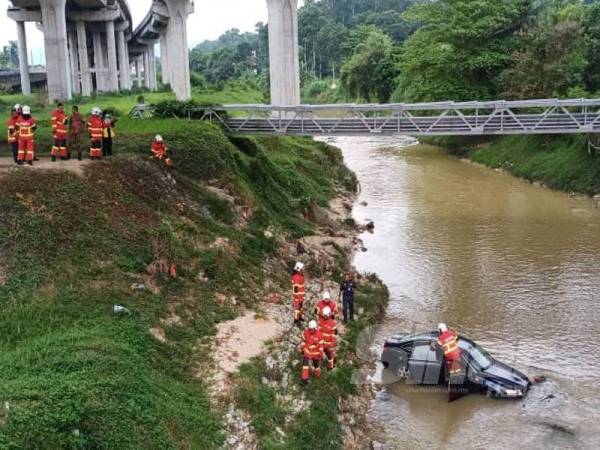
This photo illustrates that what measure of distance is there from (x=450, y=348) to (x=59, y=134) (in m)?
13.3

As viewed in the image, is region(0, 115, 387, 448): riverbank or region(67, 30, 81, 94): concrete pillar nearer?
region(0, 115, 387, 448): riverbank

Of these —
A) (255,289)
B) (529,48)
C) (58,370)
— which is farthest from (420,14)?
(58,370)

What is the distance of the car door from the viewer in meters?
16.3

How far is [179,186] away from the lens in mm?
22156

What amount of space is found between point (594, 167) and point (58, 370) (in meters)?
34.3

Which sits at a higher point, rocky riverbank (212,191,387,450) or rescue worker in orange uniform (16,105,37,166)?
rescue worker in orange uniform (16,105,37,166)

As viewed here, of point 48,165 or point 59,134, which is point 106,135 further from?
point 48,165

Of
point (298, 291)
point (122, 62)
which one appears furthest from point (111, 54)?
point (298, 291)

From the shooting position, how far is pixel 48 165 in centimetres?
1994

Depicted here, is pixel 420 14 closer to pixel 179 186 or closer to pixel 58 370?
pixel 179 186

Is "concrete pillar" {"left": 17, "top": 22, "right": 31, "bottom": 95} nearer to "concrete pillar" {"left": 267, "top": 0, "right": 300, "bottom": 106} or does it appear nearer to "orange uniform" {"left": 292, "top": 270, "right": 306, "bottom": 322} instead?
"concrete pillar" {"left": 267, "top": 0, "right": 300, "bottom": 106}

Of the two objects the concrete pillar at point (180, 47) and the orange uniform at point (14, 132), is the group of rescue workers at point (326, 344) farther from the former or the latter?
the concrete pillar at point (180, 47)

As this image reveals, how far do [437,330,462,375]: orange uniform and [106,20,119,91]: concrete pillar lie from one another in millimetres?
57523

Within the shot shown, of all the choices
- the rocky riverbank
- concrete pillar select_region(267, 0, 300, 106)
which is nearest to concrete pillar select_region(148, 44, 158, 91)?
concrete pillar select_region(267, 0, 300, 106)
